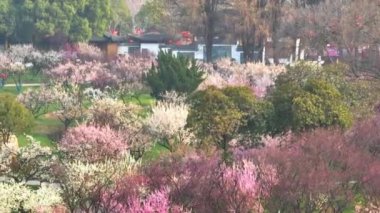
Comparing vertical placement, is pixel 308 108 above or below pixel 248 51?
above

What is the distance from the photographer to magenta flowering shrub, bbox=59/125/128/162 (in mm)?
22141

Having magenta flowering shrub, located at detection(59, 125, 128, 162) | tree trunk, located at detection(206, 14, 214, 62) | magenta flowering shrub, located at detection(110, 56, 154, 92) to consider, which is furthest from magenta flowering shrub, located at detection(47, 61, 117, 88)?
magenta flowering shrub, located at detection(59, 125, 128, 162)

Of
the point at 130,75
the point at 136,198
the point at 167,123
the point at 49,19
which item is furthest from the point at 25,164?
the point at 49,19

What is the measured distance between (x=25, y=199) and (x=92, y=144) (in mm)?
4707

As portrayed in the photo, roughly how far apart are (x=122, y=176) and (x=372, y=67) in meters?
23.6

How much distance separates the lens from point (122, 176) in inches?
703

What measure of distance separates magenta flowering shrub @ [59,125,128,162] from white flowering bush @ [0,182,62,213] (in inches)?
138

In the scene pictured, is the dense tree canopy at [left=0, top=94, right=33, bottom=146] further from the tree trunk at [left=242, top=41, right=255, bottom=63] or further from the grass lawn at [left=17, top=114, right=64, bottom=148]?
the tree trunk at [left=242, top=41, right=255, bottom=63]

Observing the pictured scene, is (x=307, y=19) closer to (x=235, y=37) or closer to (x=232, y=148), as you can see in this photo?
(x=235, y=37)

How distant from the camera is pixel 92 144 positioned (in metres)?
22.5

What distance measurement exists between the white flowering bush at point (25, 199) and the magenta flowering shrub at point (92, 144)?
351 cm

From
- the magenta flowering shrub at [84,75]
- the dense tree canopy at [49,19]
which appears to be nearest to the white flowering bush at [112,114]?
the magenta flowering shrub at [84,75]

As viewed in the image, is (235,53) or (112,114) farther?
(235,53)

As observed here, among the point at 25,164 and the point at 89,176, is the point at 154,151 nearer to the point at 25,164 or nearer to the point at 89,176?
the point at 25,164
